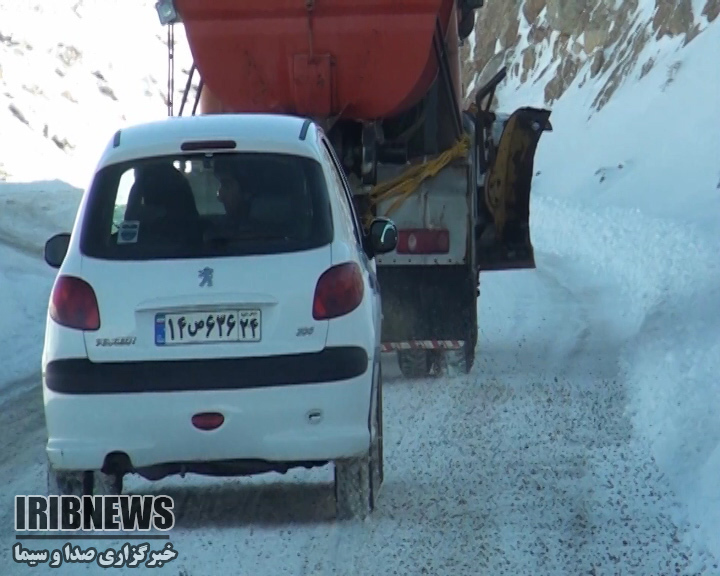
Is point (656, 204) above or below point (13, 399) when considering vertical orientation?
below

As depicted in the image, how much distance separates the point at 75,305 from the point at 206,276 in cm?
57

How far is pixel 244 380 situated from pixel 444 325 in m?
4.64

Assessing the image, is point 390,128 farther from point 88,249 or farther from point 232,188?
point 88,249

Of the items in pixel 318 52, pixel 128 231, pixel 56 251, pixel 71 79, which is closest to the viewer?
pixel 128 231

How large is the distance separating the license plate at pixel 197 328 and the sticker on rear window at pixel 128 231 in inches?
17.3

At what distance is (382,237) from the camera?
7219 millimetres

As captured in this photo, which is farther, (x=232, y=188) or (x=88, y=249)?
(x=232, y=188)

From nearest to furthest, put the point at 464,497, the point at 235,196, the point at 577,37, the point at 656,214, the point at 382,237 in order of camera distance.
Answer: the point at 235,196 < the point at 464,497 < the point at 382,237 < the point at 656,214 < the point at 577,37

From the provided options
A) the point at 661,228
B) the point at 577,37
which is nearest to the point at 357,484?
the point at 661,228

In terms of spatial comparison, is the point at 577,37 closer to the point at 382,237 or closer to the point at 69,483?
the point at 382,237

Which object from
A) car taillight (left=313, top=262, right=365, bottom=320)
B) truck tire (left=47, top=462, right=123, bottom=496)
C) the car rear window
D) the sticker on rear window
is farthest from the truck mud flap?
truck tire (left=47, top=462, right=123, bottom=496)

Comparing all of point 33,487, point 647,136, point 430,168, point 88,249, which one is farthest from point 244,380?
point 647,136

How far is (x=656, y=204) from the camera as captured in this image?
2575 centimetres

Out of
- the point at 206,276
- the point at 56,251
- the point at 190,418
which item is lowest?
the point at 190,418
